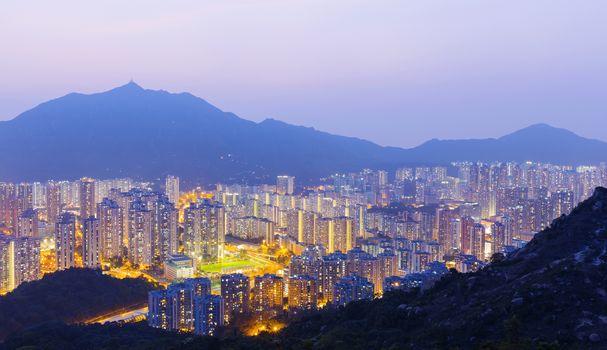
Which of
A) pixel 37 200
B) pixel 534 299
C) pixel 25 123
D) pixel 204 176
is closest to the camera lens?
pixel 534 299

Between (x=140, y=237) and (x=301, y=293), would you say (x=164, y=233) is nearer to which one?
(x=140, y=237)

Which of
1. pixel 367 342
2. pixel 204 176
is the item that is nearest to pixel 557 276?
pixel 367 342

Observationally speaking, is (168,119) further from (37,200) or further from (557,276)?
(557,276)

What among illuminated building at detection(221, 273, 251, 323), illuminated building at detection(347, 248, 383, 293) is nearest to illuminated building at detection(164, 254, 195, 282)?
illuminated building at detection(221, 273, 251, 323)

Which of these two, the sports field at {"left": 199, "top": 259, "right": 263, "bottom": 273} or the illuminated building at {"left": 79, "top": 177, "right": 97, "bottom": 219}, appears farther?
the illuminated building at {"left": 79, "top": 177, "right": 97, "bottom": 219}

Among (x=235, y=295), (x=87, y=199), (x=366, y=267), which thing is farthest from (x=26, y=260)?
(x=87, y=199)

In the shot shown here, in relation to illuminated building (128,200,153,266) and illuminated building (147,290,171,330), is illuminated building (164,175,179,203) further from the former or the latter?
illuminated building (147,290,171,330)
